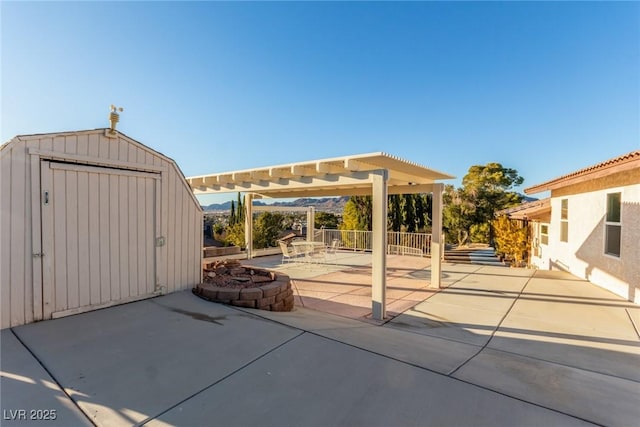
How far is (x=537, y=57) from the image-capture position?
875cm

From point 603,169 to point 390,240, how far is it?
29.3ft

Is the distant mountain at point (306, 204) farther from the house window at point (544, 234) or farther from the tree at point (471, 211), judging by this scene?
the house window at point (544, 234)

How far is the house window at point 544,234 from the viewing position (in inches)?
440

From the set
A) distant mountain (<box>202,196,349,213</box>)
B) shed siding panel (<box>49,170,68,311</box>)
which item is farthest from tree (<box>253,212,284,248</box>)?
shed siding panel (<box>49,170,68,311</box>)

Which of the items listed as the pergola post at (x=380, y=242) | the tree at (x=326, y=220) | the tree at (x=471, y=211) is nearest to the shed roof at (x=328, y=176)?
the pergola post at (x=380, y=242)

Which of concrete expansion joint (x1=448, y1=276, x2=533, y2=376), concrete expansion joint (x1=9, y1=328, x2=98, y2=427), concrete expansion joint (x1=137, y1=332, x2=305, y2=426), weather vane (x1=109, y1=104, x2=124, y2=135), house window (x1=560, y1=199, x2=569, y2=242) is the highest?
weather vane (x1=109, y1=104, x2=124, y2=135)

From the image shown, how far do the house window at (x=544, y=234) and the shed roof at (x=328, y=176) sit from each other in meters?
6.78

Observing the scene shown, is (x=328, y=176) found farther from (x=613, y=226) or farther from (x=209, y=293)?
(x=613, y=226)

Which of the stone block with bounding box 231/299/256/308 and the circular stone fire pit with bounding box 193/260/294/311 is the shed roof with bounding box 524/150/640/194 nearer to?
the circular stone fire pit with bounding box 193/260/294/311

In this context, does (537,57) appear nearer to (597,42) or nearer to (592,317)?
(597,42)

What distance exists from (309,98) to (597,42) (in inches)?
347

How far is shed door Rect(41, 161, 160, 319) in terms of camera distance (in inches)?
142

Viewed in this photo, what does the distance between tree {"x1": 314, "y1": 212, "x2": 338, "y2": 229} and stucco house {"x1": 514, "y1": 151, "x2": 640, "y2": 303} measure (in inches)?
546

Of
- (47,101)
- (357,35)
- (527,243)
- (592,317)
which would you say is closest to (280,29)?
(357,35)
